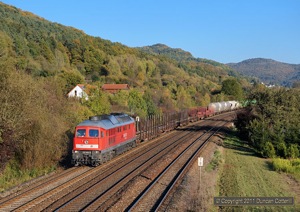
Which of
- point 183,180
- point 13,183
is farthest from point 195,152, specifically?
point 13,183

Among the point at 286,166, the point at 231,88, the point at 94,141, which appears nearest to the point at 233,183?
the point at 286,166

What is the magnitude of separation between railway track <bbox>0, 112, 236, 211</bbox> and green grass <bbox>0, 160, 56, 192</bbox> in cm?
162

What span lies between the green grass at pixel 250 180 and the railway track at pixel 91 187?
14.3 feet

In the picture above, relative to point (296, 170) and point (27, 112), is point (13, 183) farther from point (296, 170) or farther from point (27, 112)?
point (296, 170)

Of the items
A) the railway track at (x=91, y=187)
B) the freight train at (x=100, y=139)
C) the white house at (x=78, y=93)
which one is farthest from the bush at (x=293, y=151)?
the white house at (x=78, y=93)

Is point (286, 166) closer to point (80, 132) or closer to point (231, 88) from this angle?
point (80, 132)

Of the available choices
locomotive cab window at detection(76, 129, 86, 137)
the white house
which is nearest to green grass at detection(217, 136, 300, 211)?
locomotive cab window at detection(76, 129, 86, 137)

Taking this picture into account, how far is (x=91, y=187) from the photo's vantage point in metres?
18.2

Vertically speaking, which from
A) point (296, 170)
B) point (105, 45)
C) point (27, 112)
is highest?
point (105, 45)

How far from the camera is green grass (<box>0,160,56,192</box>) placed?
63.2 ft

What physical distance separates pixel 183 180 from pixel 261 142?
16047mm

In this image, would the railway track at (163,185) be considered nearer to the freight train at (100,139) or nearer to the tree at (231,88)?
the freight train at (100,139)

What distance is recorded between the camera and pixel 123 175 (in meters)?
21.2

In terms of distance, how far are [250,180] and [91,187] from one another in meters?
10.2
